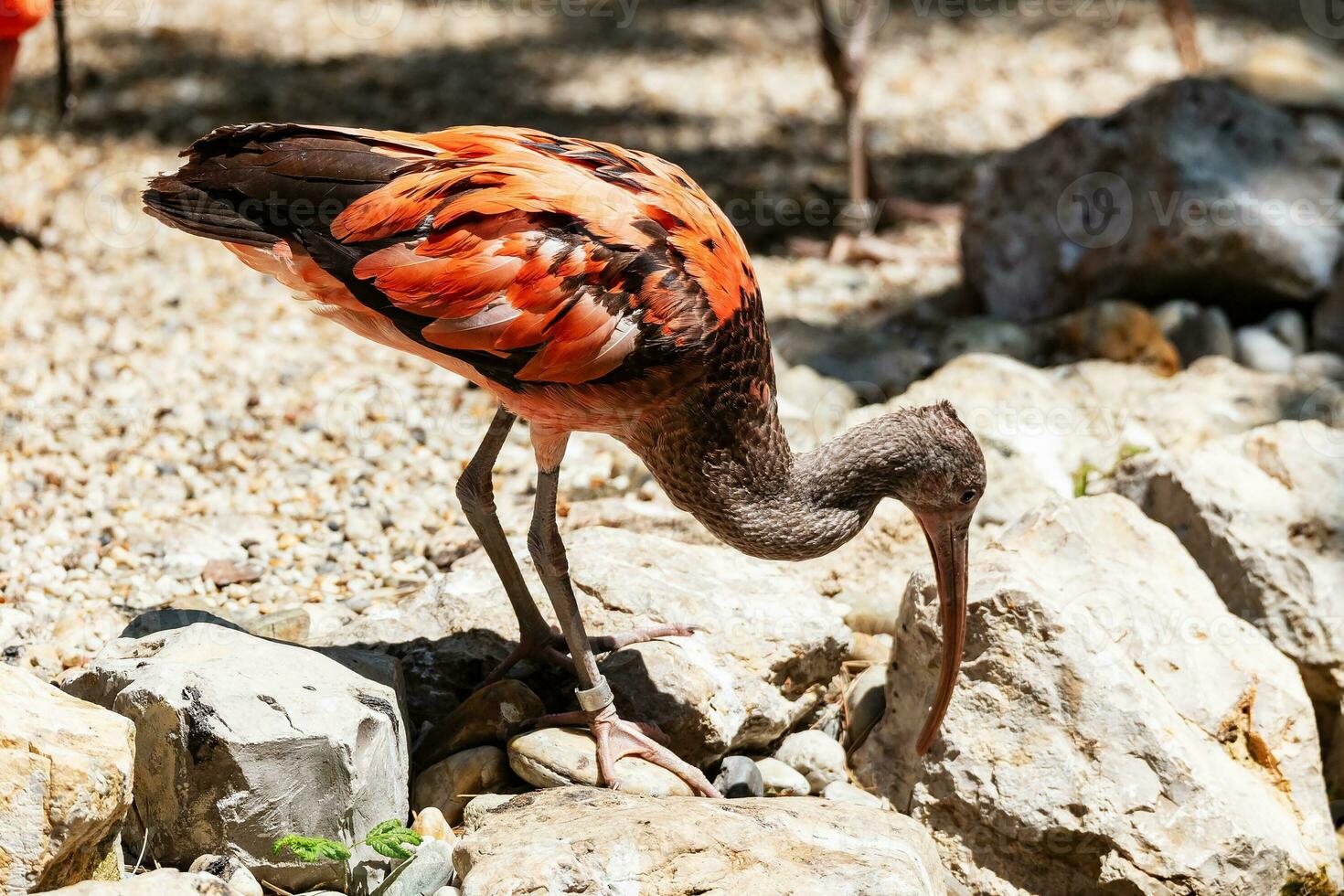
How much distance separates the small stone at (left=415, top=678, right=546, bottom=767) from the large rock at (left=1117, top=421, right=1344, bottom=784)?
2491mm

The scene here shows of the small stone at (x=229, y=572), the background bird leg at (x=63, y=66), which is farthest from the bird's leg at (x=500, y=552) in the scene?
the background bird leg at (x=63, y=66)

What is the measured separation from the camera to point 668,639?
14.9 feet

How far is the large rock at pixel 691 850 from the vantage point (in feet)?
11.2

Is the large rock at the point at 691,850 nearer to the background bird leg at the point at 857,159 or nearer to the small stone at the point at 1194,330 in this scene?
the small stone at the point at 1194,330

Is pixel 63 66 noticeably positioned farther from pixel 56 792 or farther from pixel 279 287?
pixel 56 792

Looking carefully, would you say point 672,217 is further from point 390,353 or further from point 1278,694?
point 390,353

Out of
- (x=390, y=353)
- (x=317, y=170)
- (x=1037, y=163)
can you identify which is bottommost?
(x=390, y=353)

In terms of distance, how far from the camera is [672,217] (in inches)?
159

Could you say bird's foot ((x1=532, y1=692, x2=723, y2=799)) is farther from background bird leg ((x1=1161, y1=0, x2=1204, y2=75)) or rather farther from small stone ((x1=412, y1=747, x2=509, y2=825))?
background bird leg ((x1=1161, y1=0, x2=1204, y2=75))

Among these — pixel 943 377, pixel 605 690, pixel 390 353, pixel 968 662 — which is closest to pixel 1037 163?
pixel 943 377

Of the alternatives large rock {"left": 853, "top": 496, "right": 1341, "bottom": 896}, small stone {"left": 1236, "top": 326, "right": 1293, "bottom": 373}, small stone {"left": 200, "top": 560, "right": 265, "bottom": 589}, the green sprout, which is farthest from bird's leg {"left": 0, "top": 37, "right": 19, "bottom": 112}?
small stone {"left": 1236, "top": 326, "right": 1293, "bottom": 373}

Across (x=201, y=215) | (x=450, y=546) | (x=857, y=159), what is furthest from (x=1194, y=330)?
(x=201, y=215)

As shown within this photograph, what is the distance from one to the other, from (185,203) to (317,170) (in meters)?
0.42

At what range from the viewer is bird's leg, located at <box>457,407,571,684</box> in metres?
4.45
